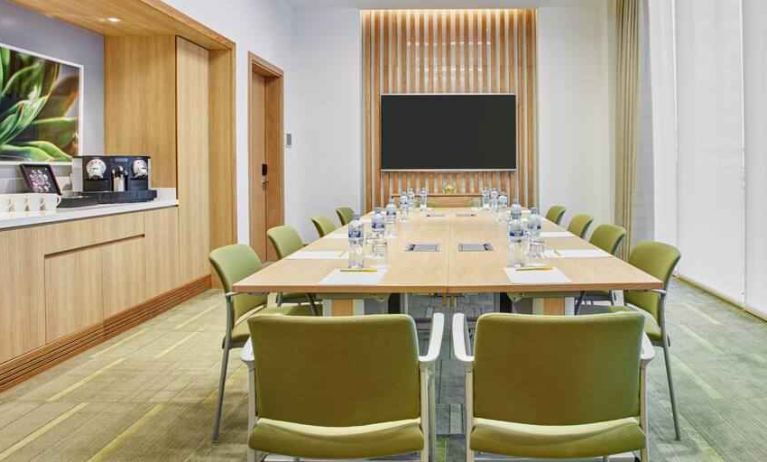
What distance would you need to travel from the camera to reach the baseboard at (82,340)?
13.0ft

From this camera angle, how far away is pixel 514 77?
957cm

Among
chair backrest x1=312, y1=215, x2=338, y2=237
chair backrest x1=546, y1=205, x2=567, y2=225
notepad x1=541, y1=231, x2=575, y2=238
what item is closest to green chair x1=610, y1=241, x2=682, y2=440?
notepad x1=541, y1=231, x2=575, y2=238

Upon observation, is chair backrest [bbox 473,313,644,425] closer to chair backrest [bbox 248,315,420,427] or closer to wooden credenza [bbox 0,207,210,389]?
chair backrest [bbox 248,315,420,427]

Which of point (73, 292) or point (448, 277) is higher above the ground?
point (448, 277)

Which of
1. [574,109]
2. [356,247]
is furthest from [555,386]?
[574,109]

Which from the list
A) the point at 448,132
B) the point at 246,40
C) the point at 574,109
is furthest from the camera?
the point at 448,132

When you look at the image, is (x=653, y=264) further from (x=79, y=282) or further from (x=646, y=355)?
(x=79, y=282)

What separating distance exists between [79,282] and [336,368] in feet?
10.8

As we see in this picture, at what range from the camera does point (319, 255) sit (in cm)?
366

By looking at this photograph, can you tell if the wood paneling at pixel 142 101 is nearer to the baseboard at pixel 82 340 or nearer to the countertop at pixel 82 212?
the countertop at pixel 82 212

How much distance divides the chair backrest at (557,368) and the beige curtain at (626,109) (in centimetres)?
668

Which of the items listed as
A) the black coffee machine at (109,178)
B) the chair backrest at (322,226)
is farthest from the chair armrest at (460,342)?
the black coffee machine at (109,178)

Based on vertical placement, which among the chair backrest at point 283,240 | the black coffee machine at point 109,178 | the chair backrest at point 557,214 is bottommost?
the chair backrest at point 283,240

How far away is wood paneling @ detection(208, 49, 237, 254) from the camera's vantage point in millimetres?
7098
